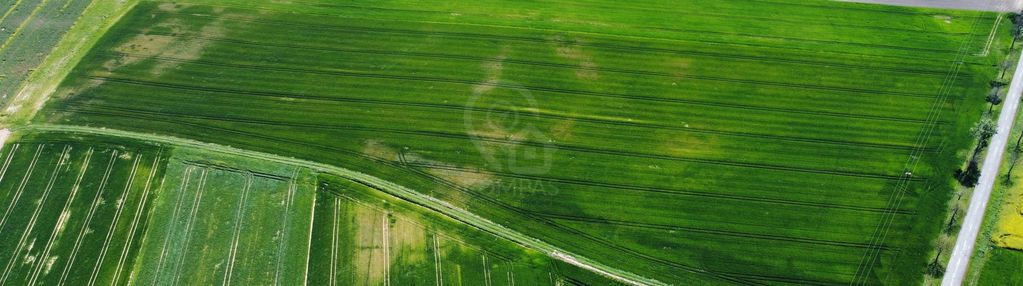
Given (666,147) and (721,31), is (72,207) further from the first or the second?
(721,31)

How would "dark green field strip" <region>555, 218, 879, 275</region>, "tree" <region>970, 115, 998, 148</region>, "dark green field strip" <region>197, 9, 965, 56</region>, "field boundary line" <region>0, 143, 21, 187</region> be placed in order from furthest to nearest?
"dark green field strip" <region>197, 9, 965, 56</region>
"tree" <region>970, 115, 998, 148</region>
"field boundary line" <region>0, 143, 21, 187</region>
"dark green field strip" <region>555, 218, 879, 275</region>

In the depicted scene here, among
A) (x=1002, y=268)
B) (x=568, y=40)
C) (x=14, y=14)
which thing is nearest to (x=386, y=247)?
(x=568, y=40)

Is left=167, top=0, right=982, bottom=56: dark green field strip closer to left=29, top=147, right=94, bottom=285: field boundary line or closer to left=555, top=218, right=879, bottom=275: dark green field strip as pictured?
left=555, top=218, right=879, bottom=275: dark green field strip

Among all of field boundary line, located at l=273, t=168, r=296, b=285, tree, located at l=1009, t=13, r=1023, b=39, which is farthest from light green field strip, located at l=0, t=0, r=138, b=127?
tree, located at l=1009, t=13, r=1023, b=39

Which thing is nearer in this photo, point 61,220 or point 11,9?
point 61,220

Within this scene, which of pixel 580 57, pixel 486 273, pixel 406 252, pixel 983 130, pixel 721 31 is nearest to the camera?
pixel 486 273

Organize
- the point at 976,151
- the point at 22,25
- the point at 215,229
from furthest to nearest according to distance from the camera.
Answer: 1. the point at 22,25
2. the point at 976,151
3. the point at 215,229

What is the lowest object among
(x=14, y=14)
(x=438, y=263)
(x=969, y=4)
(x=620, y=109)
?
(x=438, y=263)
